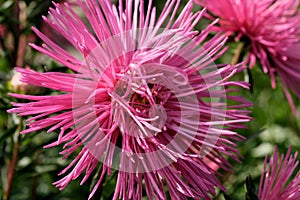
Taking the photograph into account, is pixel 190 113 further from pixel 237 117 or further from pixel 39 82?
pixel 39 82

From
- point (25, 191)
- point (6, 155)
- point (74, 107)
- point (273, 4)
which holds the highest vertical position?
point (273, 4)

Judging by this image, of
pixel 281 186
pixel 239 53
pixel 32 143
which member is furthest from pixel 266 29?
pixel 32 143

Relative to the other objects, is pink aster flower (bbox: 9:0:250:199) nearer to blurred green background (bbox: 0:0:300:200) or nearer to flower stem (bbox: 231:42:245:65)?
blurred green background (bbox: 0:0:300:200)

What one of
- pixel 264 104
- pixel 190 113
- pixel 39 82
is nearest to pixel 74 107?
pixel 39 82

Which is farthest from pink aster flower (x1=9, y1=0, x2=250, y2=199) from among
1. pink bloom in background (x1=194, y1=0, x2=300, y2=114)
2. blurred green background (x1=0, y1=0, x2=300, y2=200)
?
pink bloom in background (x1=194, y1=0, x2=300, y2=114)

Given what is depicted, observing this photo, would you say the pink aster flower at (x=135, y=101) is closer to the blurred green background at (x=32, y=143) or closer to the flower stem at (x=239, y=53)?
the blurred green background at (x=32, y=143)

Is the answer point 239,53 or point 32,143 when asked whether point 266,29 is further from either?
point 32,143
